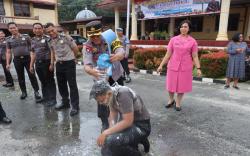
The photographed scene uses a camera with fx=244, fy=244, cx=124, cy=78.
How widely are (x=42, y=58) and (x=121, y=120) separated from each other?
3.05m

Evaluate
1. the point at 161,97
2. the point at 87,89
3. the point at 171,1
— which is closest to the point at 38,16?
the point at 171,1

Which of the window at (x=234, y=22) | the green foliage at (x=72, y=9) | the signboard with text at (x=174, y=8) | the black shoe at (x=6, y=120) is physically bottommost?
the black shoe at (x=6, y=120)

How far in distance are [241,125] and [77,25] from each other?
2496 centimetres

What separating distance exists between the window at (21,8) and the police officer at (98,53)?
2371 centimetres

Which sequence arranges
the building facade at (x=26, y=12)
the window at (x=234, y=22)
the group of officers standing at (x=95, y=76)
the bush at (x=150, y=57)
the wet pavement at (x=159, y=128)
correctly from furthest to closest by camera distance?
the building facade at (x=26, y=12), the window at (x=234, y=22), the bush at (x=150, y=57), the wet pavement at (x=159, y=128), the group of officers standing at (x=95, y=76)

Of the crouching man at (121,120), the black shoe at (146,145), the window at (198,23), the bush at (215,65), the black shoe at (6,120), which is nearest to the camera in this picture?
the crouching man at (121,120)

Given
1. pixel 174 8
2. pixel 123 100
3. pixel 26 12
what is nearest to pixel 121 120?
pixel 123 100

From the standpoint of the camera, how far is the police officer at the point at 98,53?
3.21 m

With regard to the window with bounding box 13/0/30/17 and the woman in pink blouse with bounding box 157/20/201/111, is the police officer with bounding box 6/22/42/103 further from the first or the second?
the window with bounding box 13/0/30/17

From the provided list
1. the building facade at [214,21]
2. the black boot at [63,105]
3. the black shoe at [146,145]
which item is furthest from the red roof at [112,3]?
the black shoe at [146,145]

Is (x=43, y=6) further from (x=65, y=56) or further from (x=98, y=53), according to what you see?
(x=98, y=53)

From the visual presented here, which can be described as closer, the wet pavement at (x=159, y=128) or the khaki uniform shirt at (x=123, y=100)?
the khaki uniform shirt at (x=123, y=100)

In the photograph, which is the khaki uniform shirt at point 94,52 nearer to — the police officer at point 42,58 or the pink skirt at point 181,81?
the pink skirt at point 181,81

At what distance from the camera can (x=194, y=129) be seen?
395 centimetres
